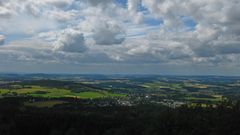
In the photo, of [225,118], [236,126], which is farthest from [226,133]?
[225,118]

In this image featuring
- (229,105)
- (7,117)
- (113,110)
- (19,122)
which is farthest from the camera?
(113,110)

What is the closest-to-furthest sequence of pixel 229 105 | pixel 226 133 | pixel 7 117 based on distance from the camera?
pixel 226 133
pixel 7 117
pixel 229 105

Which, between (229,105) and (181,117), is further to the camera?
(229,105)

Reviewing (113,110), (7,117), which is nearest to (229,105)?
(113,110)

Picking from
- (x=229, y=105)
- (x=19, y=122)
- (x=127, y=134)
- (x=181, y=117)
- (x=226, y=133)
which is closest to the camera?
(x=226, y=133)

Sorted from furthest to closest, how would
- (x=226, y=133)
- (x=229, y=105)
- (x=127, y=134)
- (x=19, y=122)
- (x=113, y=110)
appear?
(x=113, y=110), (x=229, y=105), (x=19, y=122), (x=127, y=134), (x=226, y=133)

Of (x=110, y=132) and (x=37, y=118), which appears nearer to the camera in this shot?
(x=110, y=132)

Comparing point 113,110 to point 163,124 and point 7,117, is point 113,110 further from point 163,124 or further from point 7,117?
point 163,124

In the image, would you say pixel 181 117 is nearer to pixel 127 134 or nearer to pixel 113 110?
pixel 127 134

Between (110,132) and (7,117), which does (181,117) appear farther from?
(7,117)
